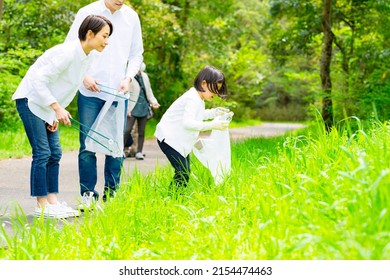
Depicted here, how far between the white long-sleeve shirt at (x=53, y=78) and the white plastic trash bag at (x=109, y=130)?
1.59 ft

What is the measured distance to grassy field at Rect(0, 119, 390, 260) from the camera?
114 inches

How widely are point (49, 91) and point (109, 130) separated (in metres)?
0.92

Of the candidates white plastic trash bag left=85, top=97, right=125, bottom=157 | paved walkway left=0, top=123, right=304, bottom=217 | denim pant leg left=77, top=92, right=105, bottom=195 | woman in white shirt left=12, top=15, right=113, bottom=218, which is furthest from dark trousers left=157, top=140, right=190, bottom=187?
woman in white shirt left=12, top=15, right=113, bottom=218

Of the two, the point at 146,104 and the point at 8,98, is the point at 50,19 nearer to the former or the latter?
the point at 8,98

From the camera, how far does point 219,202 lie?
164 inches

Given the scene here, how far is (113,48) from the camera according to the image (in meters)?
5.80

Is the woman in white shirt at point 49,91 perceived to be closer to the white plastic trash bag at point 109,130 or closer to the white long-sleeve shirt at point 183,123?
the white plastic trash bag at point 109,130

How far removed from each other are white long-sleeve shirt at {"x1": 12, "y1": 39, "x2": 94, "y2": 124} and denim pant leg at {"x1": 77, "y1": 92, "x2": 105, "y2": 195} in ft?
1.42

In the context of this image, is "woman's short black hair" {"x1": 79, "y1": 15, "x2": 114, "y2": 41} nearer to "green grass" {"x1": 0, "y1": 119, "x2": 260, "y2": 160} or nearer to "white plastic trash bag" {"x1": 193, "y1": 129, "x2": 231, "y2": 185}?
"white plastic trash bag" {"x1": 193, "y1": 129, "x2": 231, "y2": 185}

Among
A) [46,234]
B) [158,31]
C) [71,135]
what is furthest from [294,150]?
[158,31]

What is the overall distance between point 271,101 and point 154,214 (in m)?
45.9

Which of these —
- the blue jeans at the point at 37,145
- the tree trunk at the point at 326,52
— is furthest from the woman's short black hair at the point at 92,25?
the tree trunk at the point at 326,52
